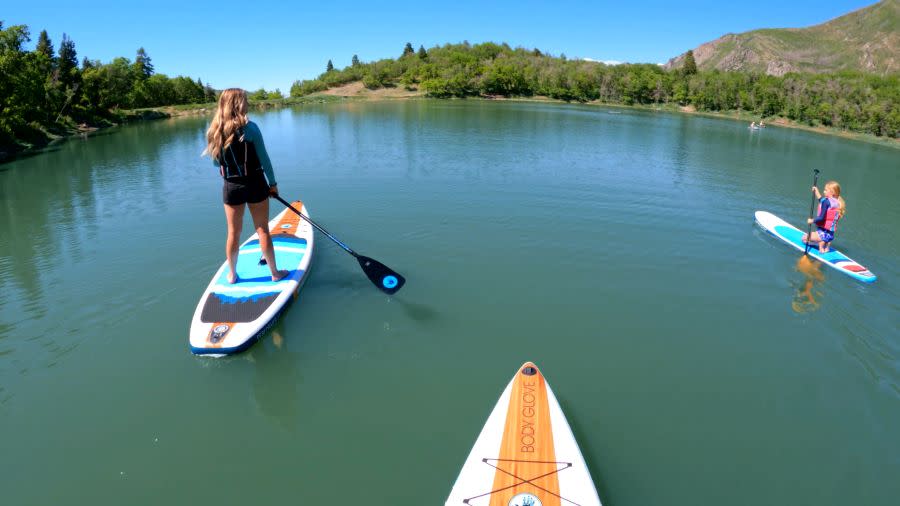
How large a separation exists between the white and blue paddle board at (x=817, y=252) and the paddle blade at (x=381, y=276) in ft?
30.2

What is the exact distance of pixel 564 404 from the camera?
18.4 feet

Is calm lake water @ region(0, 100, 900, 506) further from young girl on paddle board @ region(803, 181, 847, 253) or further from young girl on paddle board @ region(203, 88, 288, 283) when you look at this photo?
young girl on paddle board @ region(203, 88, 288, 283)

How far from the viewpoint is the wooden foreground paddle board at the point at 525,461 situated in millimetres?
4070

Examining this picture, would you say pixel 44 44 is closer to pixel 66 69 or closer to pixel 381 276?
pixel 66 69

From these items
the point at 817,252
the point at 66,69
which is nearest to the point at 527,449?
the point at 817,252

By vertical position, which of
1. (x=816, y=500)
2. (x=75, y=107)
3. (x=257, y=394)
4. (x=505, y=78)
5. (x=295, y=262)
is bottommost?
(x=816, y=500)

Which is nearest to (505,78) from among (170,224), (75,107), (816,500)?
(75,107)

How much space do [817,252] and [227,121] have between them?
1230 cm

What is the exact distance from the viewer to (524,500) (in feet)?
13.3

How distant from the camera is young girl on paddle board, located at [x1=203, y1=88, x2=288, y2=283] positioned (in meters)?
6.09

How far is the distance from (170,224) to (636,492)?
12.9m

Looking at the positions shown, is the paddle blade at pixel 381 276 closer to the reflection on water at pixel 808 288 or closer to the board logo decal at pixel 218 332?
the board logo decal at pixel 218 332

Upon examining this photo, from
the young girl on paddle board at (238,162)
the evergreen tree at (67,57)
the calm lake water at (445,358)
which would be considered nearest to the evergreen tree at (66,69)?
the evergreen tree at (67,57)

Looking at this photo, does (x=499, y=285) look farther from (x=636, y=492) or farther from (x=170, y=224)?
(x=170, y=224)
